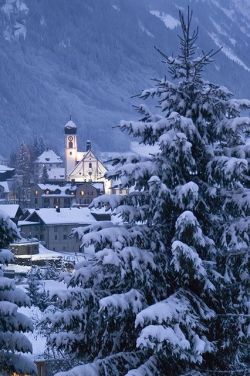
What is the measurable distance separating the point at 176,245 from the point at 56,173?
178m

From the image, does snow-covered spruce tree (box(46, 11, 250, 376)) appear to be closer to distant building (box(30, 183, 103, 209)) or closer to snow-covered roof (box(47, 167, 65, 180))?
distant building (box(30, 183, 103, 209))

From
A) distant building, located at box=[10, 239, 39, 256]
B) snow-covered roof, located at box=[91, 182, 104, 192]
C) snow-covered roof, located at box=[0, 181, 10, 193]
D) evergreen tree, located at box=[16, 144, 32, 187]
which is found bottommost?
distant building, located at box=[10, 239, 39, 256]

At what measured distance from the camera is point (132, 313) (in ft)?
43.3

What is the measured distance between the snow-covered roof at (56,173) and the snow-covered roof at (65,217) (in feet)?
247

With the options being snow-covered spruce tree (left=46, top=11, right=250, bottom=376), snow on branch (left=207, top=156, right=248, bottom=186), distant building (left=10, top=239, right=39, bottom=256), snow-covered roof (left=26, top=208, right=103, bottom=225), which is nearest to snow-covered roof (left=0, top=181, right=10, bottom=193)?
snow-covered roof (left=26, top=208, right=103, bottom=225)

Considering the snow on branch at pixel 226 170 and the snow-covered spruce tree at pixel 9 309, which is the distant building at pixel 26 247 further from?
the snow on branch at pixel 226 170

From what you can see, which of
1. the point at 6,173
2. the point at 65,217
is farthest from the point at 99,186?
the point at 6,173

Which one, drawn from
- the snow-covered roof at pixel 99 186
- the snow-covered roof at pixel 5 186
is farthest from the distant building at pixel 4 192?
the snow-covered roof at pixel 99 186

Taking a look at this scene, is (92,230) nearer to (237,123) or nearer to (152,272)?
(152,272)

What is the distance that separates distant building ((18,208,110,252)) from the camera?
10456 centimetres

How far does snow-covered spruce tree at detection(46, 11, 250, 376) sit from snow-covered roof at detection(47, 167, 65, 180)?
171168 mm

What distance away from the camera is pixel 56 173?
189750 mm

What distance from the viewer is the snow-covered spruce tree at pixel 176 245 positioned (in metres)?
13.0

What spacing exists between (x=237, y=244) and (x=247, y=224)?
39 centimetres
